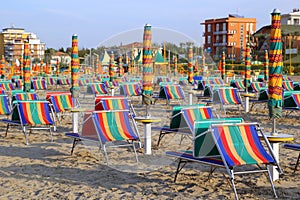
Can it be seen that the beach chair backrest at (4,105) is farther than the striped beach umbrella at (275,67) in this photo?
Yes

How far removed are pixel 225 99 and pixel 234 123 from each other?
19.7ft

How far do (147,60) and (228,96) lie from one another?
4.62 metres

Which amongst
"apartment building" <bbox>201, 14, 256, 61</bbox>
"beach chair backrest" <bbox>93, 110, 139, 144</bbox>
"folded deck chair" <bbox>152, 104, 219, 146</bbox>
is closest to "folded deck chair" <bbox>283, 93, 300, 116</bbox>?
"folded deck chair" <bbox>152, 104, 219, 146</bbox>

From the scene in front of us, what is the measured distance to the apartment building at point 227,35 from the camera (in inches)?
2170

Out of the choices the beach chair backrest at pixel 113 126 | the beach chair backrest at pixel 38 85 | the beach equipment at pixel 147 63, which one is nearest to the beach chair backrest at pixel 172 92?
the beach equipment at pixel 147 63

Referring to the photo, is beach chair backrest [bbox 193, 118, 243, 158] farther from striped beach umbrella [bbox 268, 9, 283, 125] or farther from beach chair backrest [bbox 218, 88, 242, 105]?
beach chair backrest [bbox 218, 88, 242, 105]

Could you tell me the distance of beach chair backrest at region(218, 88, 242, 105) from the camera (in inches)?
418

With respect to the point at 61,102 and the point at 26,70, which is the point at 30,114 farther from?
the point at 26,70

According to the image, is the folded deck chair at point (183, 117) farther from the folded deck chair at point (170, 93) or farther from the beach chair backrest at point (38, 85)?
the beach chair backrest at point (38, 85)

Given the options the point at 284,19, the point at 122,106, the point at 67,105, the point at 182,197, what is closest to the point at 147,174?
the point at 182,197

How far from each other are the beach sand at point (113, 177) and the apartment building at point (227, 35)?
48299 millimetres

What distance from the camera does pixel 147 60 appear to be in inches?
256

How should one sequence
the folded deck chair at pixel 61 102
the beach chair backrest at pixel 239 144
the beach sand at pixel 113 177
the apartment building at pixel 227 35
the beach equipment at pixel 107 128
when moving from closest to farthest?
1. the beach chair backrest at pixel 239 144
2. the beach sand at pixel 113 177
3. the beach equipment at pixel 107 128
4. the folded deck chair at pixel 61 102
5. the apartment building at pixel 227 35

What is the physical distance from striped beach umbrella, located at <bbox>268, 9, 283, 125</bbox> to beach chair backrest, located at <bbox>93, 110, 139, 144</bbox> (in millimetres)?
1749
